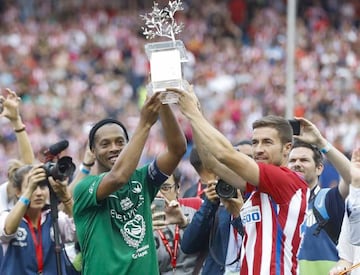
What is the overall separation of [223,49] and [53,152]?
59.3 feet

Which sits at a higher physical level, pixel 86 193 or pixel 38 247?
pixel 86 193

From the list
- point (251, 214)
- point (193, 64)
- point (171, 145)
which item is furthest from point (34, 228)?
point (193, 64)

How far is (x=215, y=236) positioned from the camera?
324 inches

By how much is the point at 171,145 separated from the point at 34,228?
1760 mm

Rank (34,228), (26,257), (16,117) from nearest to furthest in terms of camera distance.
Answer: (26,257) < (34,228) < (16,117)

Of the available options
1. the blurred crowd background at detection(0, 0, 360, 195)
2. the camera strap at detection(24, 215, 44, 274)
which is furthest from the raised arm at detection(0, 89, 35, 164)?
the blurred crowd background at detection(0, 0, 360, 195)

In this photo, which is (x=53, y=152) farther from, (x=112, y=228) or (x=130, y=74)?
(x=130, y=74)

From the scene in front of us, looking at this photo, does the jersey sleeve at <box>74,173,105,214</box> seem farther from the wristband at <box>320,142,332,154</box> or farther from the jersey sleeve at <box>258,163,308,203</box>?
the wristband at <box>320,142,332,154</box>

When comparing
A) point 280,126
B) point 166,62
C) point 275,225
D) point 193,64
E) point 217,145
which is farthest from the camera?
point 193,64

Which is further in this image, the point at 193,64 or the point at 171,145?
the point at 193,64

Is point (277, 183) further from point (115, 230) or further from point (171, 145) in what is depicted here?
point (115, 230)

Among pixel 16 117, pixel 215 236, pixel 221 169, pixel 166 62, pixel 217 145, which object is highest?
pixel 166 62

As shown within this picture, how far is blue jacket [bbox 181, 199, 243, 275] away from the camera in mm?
8094

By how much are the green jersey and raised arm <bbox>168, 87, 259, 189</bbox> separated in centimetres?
62
